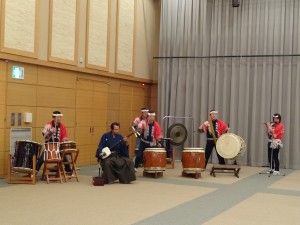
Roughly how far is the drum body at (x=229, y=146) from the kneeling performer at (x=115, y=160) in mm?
2411

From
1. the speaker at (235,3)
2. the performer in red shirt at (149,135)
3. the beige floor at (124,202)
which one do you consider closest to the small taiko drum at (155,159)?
the beige floor at (124,202)

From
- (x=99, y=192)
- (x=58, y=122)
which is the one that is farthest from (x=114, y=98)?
(x=99, y=192)

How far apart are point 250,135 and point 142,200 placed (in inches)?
252

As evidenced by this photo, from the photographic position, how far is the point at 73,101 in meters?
10.7

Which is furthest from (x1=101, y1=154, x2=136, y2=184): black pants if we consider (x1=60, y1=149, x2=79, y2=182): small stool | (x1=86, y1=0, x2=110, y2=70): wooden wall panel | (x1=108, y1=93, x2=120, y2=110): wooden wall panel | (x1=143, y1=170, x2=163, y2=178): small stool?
(x1=108, y1=93, x2=120, y2=110): wooden wall panel

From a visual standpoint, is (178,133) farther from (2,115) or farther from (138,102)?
(2,115)

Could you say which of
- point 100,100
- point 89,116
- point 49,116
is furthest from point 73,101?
point 100,100

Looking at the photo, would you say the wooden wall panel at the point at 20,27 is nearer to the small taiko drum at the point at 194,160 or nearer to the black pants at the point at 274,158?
the small taiko drum at the point at 194,160

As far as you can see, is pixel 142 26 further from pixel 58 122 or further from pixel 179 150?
pixel 58 122

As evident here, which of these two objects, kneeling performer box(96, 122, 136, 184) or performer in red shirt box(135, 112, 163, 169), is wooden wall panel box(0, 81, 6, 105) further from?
performer in red shirt box(135, 112, 163, 169)

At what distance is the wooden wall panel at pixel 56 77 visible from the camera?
381 inches

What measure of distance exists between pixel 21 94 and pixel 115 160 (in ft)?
8.13

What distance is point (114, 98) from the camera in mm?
12328

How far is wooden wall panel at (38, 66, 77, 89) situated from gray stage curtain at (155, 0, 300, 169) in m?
3.75
